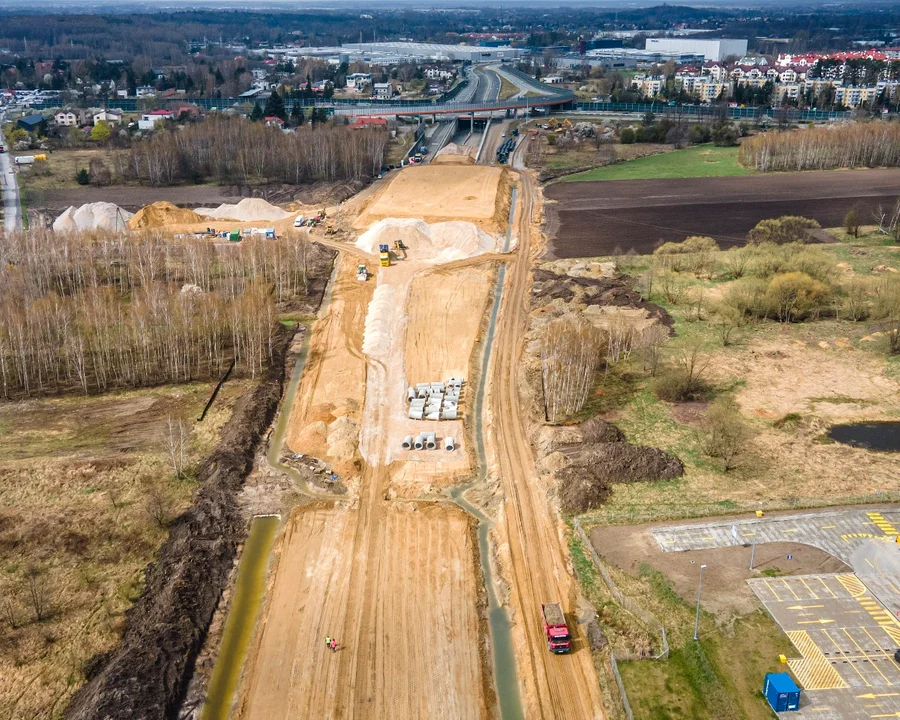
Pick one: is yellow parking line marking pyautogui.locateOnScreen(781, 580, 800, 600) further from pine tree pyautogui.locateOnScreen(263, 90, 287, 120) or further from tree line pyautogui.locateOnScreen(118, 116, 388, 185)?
pine tree pyautogui.locateOnScreen(263, 90, 287, 120)

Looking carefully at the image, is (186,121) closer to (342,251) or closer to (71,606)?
(342,251)

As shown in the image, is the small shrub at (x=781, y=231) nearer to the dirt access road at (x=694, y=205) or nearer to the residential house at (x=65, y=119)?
the dirt access road at (x=694, y=205)

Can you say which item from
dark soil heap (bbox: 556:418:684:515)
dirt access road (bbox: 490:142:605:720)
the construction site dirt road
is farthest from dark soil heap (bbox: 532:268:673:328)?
dark soil heap (bbox: 556:418:684:515)

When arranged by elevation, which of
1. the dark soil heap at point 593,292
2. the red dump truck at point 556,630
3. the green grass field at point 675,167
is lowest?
the red dump truck at point 556,630

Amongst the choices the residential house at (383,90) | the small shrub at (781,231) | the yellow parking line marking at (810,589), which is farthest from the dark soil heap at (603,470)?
the residential house at (383,90)

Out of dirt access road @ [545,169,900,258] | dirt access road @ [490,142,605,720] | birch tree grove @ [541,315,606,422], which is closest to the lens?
dirt access road @ [490,142,605,720]
